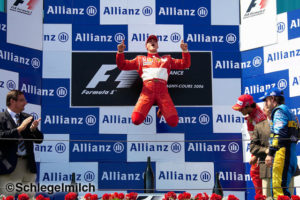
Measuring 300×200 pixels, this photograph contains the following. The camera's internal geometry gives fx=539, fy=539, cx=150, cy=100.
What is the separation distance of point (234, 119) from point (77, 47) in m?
1.92

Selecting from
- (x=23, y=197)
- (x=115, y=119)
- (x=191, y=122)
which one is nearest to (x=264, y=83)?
(x=191, y=122)

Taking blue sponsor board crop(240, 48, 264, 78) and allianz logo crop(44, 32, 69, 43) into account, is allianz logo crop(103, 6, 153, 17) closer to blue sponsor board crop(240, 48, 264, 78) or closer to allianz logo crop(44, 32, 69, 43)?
allianz logo crop(44, 32, 69, 43)

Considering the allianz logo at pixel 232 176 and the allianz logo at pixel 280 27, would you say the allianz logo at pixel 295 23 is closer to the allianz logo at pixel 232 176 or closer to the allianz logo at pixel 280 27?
the allianz logo at pixel 280 27

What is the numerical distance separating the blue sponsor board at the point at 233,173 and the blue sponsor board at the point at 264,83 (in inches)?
29.8

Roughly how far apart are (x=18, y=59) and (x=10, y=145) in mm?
2038

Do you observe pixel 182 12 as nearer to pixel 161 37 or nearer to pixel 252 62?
Answer: pixel 161 37

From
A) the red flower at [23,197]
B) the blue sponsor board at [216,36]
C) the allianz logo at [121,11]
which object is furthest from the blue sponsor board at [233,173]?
the red flower at [23,197]

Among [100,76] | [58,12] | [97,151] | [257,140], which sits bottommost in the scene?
[97,151]

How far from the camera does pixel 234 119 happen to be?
5.95m

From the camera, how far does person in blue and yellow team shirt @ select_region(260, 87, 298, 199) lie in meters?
3.87

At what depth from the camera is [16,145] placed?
13.1 feet

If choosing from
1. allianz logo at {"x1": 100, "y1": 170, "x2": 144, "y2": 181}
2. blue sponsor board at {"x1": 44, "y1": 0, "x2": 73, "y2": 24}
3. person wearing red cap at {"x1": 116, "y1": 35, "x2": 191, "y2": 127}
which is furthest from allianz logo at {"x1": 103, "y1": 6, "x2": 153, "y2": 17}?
allianz logo at {"x1": 100, "y1": 170, "x2": 144, "y2": 181}

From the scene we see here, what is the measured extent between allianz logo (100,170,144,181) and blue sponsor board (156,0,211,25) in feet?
5.75

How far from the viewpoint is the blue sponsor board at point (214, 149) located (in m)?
5.72
